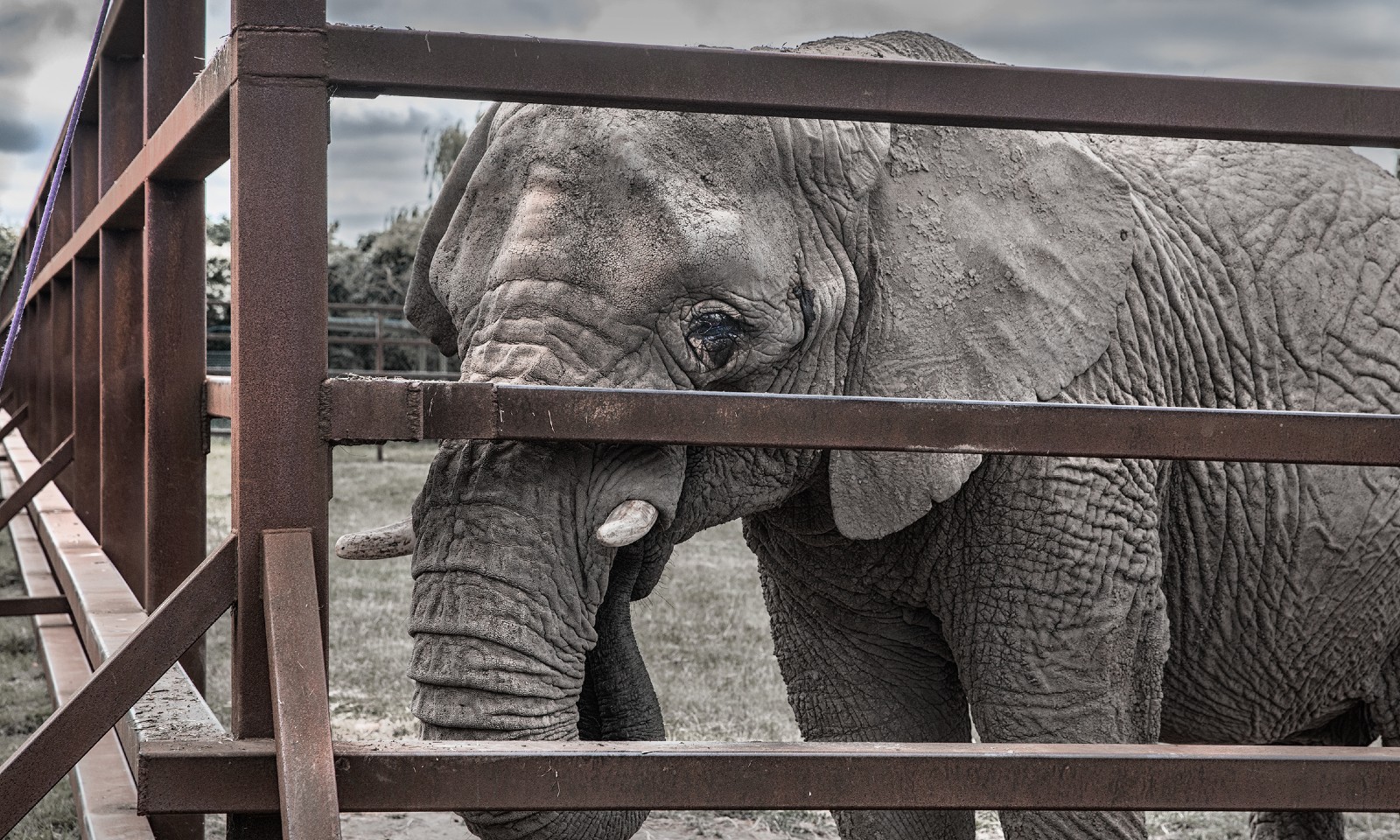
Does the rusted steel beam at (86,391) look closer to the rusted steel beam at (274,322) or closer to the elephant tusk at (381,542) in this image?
the elephant tusk at (381,542)

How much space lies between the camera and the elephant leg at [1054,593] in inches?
120

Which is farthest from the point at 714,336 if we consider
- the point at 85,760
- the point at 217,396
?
the point at 85,760

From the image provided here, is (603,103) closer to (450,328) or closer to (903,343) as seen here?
(903,343)

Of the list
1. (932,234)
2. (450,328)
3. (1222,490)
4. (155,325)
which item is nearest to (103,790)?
(155,325)

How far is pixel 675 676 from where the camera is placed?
7496 millimetres

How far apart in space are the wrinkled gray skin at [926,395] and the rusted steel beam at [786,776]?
1.99 feet

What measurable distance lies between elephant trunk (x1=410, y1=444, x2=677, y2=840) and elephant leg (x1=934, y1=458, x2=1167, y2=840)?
892mm

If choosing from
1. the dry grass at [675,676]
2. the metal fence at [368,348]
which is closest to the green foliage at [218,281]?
the metal fence at [368,348]

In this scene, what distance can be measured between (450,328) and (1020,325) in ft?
4.14

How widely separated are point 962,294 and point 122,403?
1.91 metres

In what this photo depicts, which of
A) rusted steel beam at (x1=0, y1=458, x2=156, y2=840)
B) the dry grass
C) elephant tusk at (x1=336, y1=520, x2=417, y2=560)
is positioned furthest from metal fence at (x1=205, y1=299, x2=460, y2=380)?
elephant tusk at (x1=336, y1=520, x2=417, y2=560)

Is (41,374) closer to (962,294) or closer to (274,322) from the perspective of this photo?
(962,294)

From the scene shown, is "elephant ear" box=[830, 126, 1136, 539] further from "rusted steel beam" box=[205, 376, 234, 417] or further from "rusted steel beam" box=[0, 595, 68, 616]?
"rusted steel beam" box=[0, 595, 68, 616]

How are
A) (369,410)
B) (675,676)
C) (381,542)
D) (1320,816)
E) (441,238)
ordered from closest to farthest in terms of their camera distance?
(369,410) < (381,542) < (441,238) < (1320,816) < (675,676)
